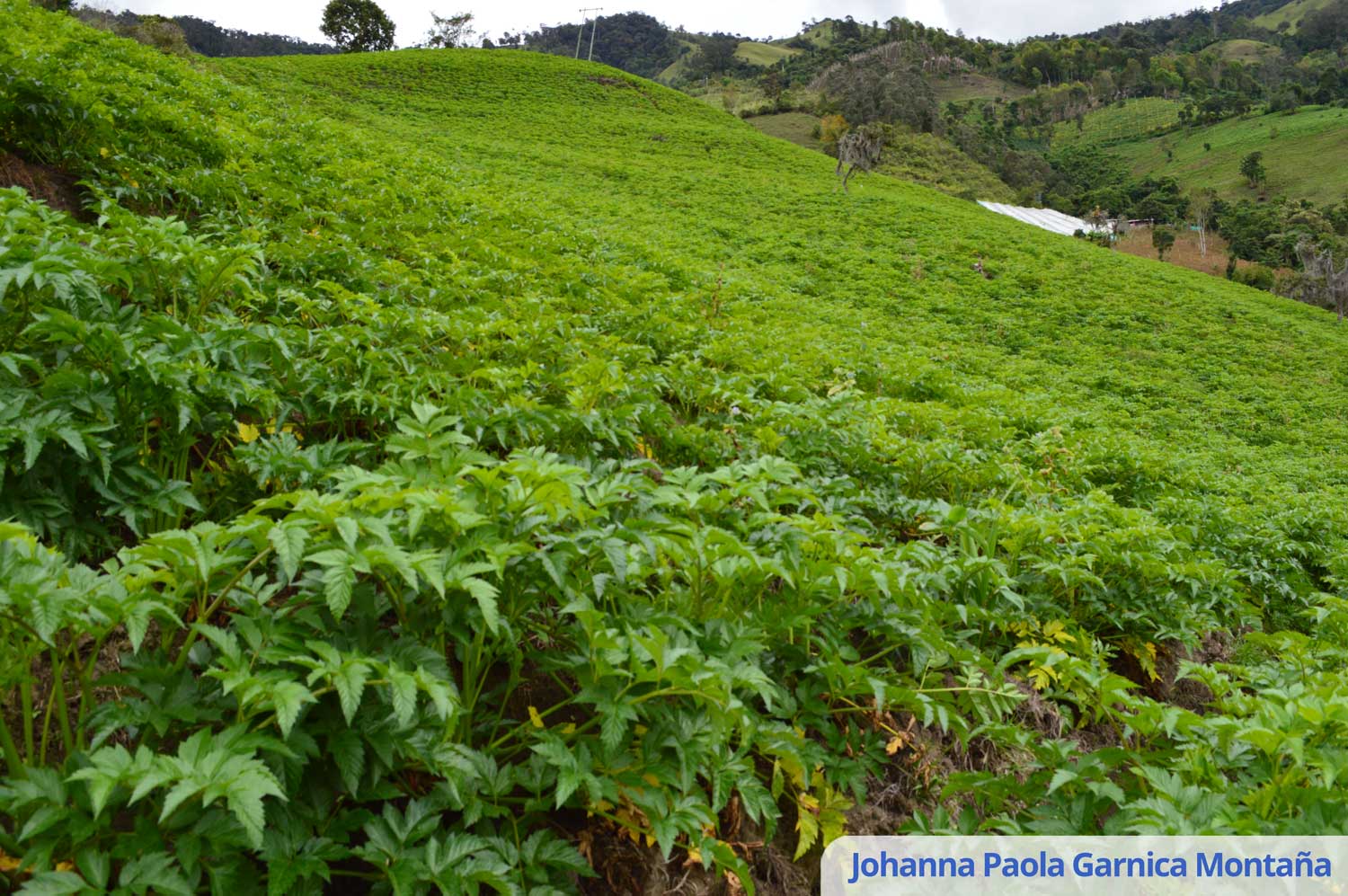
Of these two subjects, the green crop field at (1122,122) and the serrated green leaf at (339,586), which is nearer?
the serrated green leaf at (339,586)

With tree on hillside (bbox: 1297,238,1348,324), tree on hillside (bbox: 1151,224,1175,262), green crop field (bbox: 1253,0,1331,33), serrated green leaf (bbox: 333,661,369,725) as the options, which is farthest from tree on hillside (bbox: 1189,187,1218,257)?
green crop field (bbox: 1253,0,1331,33)

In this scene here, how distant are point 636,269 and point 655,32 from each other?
514ft

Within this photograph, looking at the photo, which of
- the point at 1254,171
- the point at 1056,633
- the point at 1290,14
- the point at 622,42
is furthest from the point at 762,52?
the point at 1056,633

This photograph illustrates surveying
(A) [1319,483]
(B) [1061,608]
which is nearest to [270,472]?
(B) [1061,608]

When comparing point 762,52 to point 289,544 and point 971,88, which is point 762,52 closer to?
point 971,88

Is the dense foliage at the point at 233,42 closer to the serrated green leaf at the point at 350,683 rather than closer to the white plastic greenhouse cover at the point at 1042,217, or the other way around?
the white plastic greenhouse cover at the point at 1042,217

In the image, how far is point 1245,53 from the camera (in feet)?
454

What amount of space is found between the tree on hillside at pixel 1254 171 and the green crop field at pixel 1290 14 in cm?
12383

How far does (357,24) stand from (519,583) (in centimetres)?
7118

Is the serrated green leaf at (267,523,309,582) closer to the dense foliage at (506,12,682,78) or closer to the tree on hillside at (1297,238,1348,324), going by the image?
the tree on hillside at (1297,238,1348,324)

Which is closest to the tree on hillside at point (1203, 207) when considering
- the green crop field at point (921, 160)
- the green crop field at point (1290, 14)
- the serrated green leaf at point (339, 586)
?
the green crop field at point (921, 160)

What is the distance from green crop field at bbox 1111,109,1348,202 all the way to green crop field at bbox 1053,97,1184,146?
6669 mm

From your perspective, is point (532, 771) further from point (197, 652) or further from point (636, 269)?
point (636, 269)

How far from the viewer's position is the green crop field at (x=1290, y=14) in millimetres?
159625
